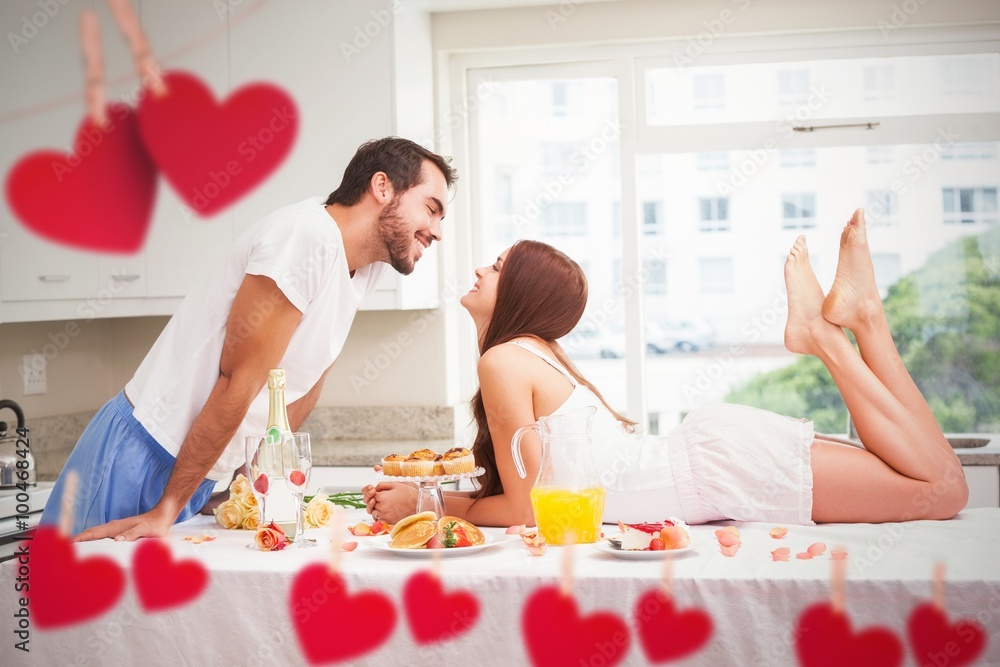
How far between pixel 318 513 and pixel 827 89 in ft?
8.30

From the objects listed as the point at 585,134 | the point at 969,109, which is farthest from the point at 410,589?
the point at 969,109

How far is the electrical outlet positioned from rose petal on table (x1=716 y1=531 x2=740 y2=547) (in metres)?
2.63

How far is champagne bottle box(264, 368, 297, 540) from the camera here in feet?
4.65

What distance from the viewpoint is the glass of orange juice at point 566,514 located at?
1392mm

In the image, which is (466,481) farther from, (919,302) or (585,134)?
(919,302)

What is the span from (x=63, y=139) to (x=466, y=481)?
1.66 m

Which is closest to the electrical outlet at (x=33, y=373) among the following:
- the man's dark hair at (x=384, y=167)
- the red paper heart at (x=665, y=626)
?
the man's dark hair at (x=384, y=167)

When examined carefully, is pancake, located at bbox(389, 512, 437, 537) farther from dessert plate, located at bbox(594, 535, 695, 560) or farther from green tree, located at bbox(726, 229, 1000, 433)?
green tree, located at bbox(726, 229, 1000, 433)

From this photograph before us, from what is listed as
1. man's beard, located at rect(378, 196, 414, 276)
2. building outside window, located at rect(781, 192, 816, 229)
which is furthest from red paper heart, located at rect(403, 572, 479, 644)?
building outside window, located at rect(781, 192, 816, 229)

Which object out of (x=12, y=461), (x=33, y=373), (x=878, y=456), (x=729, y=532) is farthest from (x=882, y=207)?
(x=33, y=373)

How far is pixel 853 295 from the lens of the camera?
1689mm

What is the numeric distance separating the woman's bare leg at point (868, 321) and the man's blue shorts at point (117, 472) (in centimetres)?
119

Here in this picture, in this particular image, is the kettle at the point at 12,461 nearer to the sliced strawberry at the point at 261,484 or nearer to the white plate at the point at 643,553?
the sliced strawberry at the point at 261,484

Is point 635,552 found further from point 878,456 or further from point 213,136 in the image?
point 213,136
